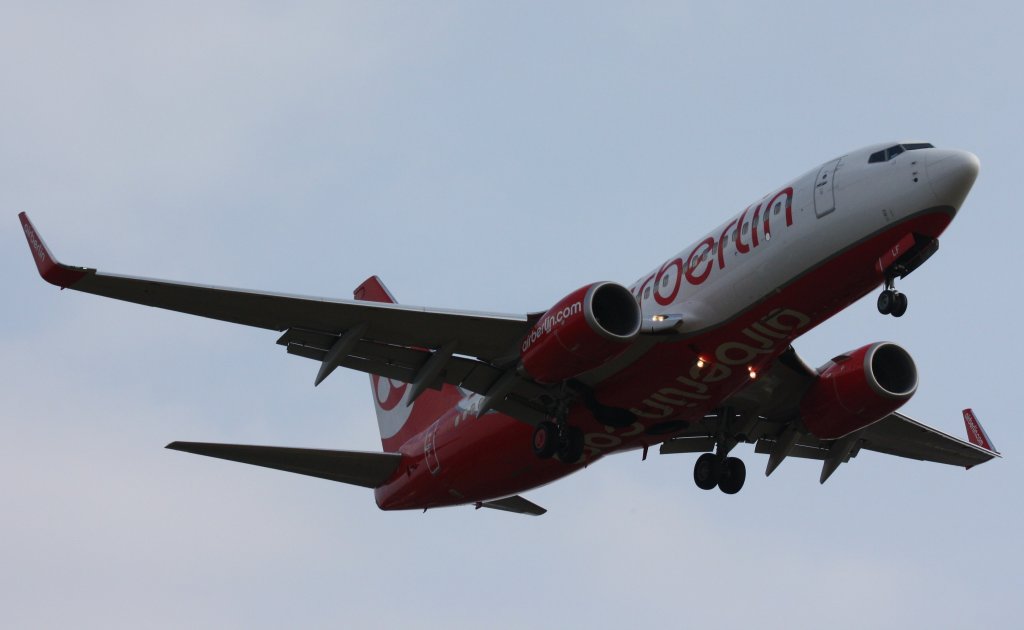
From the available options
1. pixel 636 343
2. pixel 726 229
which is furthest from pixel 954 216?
pixel 636 343

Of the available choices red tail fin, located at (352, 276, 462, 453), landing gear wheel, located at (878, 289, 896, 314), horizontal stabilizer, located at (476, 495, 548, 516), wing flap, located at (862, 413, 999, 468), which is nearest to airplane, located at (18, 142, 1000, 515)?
landing gear wheel, located at (878, 289, 896, 314)

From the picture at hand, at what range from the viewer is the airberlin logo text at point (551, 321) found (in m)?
24.2

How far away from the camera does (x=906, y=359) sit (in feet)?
92.5

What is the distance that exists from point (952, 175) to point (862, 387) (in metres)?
6.67

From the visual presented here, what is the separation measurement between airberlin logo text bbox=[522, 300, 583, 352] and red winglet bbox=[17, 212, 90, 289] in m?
8.15

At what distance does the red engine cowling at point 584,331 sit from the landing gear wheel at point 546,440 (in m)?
1.87

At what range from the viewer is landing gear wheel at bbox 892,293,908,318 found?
2342cm

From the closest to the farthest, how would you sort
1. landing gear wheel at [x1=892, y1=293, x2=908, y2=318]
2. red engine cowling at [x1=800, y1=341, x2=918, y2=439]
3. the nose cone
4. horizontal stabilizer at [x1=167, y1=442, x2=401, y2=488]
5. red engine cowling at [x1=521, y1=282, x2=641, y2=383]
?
1. the nose cone
2. landing gear wheel at [x1=892, y1=293, x2=908, y2=318]
3. red engine cowling at [x1=521, y1=282, x2=641, y2=383]
4. horizontal stabilizer at [x1=167, y1=442, x2=401, y2=488]
5. red engine cowling at [x1=800, y1=341, x2=918, y2=439]

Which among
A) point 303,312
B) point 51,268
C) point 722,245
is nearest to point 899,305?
point 722,245

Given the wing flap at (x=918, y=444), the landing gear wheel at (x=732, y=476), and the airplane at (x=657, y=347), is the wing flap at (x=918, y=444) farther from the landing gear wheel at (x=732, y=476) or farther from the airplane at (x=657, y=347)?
the landing gear wheel at (x=732, y=476)

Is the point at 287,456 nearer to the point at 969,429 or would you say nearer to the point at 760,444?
the point at 760,444

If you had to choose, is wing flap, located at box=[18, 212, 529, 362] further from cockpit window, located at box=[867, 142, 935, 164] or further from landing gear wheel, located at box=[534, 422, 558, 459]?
cockpit window, located at box=[867, 142, 935, 164]

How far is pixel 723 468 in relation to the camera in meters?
29.9

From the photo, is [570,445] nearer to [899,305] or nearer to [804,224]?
[804,224]
